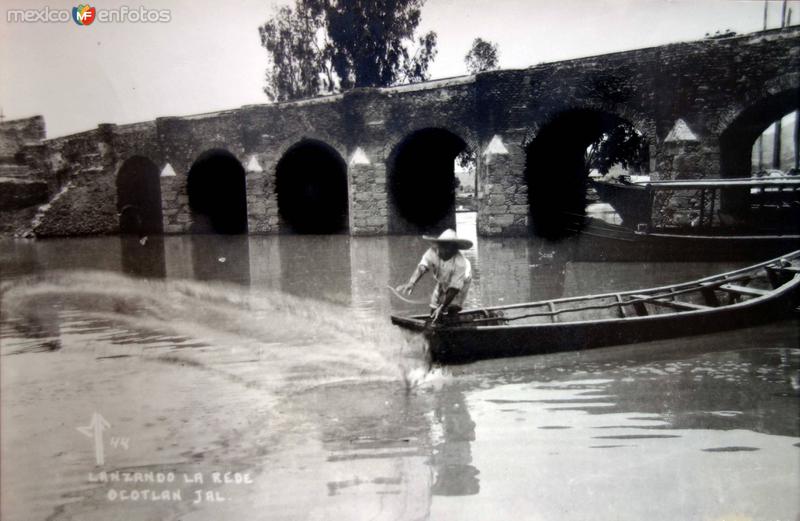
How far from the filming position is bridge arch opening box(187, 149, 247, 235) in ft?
50.8

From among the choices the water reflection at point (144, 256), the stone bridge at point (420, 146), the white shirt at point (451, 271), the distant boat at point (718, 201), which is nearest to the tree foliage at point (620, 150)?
the stone bridge at point (420, 146)

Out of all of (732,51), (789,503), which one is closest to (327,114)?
(732,51)

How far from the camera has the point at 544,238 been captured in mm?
11250

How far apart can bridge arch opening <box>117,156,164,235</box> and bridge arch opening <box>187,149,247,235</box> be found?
1.19m

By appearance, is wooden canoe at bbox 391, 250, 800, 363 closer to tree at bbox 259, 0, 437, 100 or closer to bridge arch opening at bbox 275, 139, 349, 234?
tree at bbox 259, 0, 437, 100

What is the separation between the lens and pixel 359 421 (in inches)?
162

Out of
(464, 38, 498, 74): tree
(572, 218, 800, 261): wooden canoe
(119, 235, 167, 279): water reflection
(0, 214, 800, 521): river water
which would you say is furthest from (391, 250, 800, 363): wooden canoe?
(119, 235, 167, 279): water reflection

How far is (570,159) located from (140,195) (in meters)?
11.7

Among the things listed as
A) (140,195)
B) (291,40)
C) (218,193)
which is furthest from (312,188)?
(291,40)

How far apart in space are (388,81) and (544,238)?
435 cm

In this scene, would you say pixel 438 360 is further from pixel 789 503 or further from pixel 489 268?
pixel 489 268

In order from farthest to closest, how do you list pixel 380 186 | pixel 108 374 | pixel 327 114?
pixel 327 114 → pixel 380 186 → pixel 108 374

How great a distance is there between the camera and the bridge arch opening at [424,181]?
37.9ft
